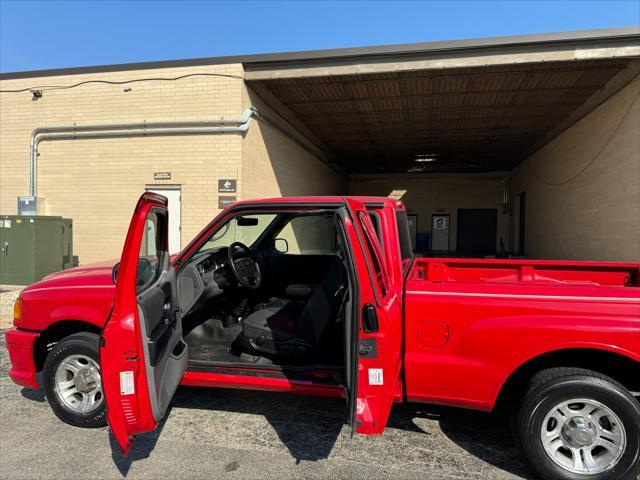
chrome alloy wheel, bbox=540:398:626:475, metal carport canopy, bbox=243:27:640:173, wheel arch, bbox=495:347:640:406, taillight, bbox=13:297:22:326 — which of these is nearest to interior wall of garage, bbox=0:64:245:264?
metal carport canopy, bbox=243:27:640:173

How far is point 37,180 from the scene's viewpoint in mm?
10633

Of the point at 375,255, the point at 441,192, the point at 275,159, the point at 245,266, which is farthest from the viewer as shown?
the point at 441,192

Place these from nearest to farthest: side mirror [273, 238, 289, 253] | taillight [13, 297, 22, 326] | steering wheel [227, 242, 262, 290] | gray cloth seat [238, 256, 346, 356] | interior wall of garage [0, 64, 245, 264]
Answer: gray cloth seat [238, 256, 346, 356] → taillight [13, 297, 22, 326] → steering wheel [227, 242, 262, 290] → side mirror [273, 238, 289, 253] → interior wall of garage [0, 64, 245, 264]

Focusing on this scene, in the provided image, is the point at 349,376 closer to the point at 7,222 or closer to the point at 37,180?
the point at 7,222

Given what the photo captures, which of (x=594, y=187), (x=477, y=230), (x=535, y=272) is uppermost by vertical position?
(x=594, y=187)

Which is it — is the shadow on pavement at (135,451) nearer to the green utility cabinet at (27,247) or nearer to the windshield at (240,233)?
the windshield at (240,233)

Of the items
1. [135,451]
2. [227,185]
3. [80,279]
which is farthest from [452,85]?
[135,451]

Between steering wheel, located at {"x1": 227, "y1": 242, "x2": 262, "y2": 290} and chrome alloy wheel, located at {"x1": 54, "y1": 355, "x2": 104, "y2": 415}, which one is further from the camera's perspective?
steering wheel, located at {"x1": 227, "y1": 242, "x2": 262, "y2": 290}

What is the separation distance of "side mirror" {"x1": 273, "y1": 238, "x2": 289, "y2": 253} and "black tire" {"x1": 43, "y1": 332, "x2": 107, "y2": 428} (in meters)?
2.20

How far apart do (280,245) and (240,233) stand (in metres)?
0.75

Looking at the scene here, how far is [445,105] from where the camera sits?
12.1m

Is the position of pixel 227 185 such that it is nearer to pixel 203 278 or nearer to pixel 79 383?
pixel 203 278

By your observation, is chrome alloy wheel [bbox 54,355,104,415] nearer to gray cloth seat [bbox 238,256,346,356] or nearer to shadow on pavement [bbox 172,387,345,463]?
shadow on pavement [bbox 172,387,345,463]

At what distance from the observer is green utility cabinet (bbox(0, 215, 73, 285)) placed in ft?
30.1
